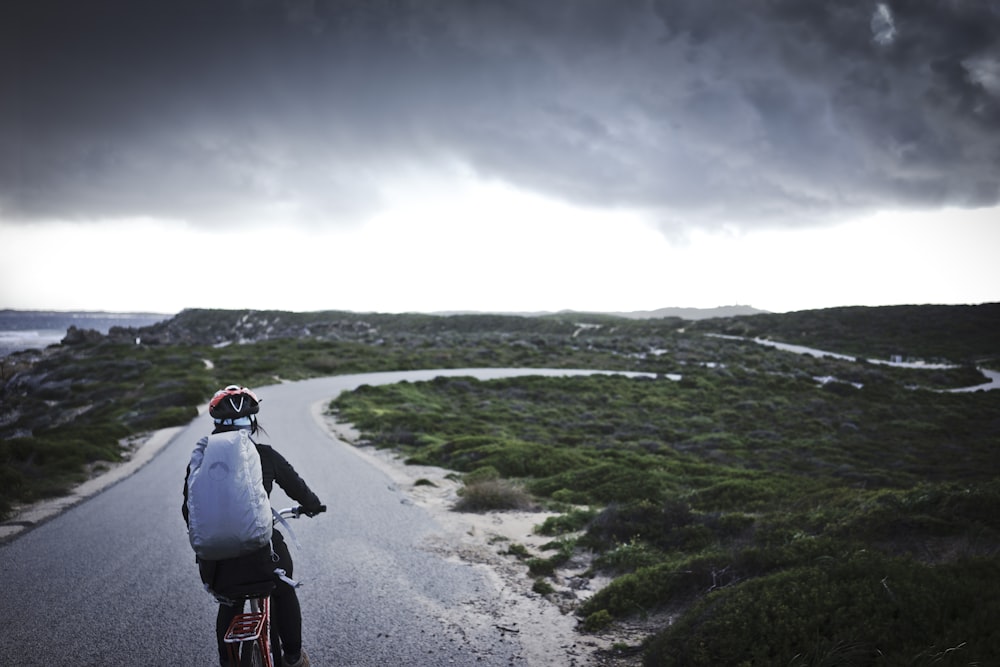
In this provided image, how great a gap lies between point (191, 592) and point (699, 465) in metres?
13.7

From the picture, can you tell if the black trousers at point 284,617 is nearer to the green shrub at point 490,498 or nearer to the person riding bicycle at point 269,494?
the person riding bicycle at point 269,494

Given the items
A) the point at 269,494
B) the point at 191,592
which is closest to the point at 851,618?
the point at 269,494

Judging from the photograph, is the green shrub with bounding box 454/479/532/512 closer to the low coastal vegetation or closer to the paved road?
the low coastal vegetation

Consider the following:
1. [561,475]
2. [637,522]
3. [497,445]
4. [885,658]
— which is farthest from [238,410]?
[497,445]

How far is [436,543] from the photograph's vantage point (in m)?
8.89

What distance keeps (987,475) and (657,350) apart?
50054mm

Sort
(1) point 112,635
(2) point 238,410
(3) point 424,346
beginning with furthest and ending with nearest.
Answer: (3) point 424,346 < (1) point 112,635 < (2) point 238,410

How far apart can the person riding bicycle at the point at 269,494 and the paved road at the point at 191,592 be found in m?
1.22

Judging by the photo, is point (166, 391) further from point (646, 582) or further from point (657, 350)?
point (657, 350)

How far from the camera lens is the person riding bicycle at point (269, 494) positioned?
12.3ft

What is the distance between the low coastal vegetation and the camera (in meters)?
4.56

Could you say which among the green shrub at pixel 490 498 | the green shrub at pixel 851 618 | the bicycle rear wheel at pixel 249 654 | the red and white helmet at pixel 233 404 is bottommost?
the green shrub at pixel 490 498

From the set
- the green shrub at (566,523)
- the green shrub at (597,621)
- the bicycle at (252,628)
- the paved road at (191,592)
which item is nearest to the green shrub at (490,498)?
the paved road at (191,592)

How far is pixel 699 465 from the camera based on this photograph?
1572 cm
